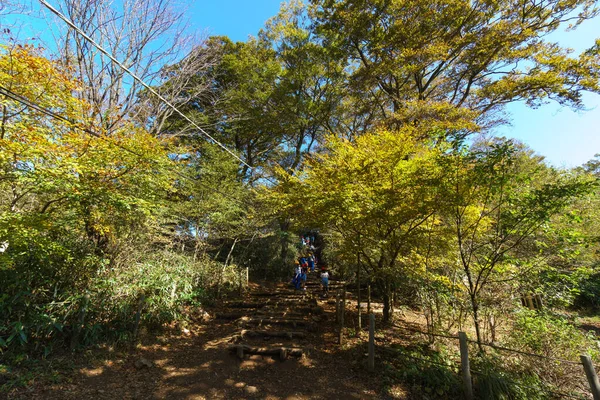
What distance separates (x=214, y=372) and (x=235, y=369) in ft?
1.29

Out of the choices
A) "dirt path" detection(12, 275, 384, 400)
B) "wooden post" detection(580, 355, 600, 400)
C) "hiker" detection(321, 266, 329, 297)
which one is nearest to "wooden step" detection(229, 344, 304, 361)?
"dirt path" detection(12, 275, 384, 400)

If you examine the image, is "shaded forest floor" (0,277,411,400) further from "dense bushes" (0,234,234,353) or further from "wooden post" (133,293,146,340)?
"dense bushes" (0,234,234,353)

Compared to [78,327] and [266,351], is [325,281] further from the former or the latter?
[78,327]

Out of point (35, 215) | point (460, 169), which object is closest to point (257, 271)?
point (35, 215)

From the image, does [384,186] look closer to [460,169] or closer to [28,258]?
[460,169]

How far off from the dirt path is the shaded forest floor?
1 centimetres

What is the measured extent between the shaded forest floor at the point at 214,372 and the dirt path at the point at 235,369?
0.01m

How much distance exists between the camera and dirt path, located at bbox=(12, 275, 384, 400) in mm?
4133

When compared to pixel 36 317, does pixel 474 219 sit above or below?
above

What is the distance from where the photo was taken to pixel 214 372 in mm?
4789

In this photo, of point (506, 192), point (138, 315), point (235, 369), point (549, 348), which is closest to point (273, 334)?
point (235, 369)

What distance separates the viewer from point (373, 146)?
Answer: 5.75 m

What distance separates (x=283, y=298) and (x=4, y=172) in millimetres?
7839

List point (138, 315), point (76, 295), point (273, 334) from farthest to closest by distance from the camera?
point (273, 334) < point (138, 315) < point (76, 295)
